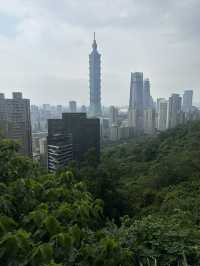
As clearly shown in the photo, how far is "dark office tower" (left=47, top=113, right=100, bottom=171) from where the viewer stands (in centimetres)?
1438

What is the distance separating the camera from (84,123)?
15.9 meters

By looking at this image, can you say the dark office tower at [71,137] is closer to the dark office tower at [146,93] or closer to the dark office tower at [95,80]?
the dark office tower at [95,80]

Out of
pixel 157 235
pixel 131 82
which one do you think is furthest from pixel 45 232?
pixel 131 82

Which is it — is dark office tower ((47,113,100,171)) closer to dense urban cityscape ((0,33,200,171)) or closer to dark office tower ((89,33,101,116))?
dense urban cityscape ((0,33,200,171))

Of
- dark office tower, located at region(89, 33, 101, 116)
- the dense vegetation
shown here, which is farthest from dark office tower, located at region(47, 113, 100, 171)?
dark office tower, located at region(89, 33, 101, 116)

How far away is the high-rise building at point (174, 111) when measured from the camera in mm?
34912

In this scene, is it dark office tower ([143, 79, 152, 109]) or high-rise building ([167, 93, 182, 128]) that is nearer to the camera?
high-rise building ([167, 93, 182, 128])

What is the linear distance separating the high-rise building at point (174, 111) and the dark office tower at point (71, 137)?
870 inches

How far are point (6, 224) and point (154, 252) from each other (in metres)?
1.24

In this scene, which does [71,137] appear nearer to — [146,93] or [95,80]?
[95,80]

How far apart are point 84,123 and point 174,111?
2357cm

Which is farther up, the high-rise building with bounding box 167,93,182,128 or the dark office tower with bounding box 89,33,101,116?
the dark office tower with bounding box 89,33,101,116

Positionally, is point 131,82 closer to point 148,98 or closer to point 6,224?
point 148,98

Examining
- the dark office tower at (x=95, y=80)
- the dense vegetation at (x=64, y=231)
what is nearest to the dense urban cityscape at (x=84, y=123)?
the dark office tower at (x=95, y=80)
